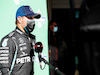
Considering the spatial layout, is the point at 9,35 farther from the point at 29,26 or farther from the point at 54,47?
the point at 54,47

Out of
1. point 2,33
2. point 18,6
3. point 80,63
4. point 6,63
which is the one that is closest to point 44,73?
point 6,63

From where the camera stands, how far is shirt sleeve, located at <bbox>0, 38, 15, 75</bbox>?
1.18 m

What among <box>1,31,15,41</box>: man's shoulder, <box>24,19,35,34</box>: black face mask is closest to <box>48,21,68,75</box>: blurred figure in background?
<box>24,19,35,34</box>: black face mask

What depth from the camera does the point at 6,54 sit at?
1200 millimetres

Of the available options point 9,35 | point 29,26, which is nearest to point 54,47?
point 29,26

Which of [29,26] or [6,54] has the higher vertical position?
[29,26]

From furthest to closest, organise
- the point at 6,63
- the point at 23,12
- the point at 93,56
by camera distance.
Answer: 1. the point at 23,12
2. the point at 6,63
3. the point at 93,56

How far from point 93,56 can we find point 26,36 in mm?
1072

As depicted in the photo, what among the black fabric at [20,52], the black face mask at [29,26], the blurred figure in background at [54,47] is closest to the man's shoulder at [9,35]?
the black fabric at [20,52]

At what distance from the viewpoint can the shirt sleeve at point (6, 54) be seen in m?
1.18

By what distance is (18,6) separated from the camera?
1327 mm

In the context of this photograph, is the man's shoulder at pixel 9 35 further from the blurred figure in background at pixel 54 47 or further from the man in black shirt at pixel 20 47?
the blurred figure in background at pixel 54 47

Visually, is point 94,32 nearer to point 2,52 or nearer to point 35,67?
point 2,52

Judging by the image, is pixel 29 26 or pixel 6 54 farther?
pixel 29 26
